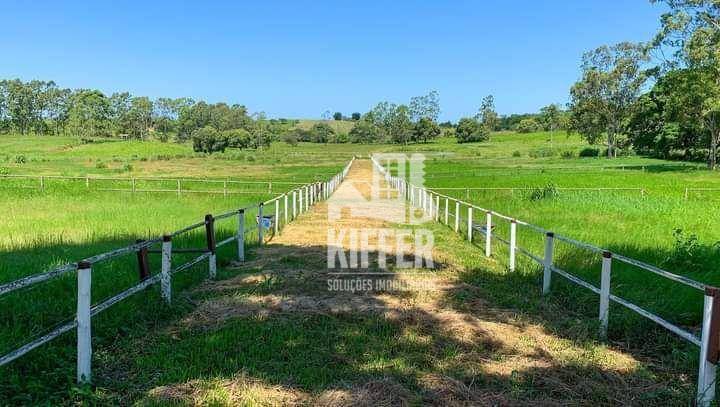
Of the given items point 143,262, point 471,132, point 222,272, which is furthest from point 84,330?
point 471,132

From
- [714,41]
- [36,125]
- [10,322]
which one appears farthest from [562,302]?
[36,125]

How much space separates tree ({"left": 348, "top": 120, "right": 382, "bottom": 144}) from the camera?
488 feet

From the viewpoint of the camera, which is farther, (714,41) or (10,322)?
(714,41)

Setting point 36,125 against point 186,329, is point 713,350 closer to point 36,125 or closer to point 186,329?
point 186,329

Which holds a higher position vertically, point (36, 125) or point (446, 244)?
point (36, 125)

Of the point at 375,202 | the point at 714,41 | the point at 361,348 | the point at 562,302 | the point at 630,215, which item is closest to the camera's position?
the point at 361,348

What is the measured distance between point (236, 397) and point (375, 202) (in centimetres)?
1793

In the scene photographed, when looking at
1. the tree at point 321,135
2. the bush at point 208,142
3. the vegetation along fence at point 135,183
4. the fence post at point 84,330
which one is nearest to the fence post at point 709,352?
the fence post at point 84,330

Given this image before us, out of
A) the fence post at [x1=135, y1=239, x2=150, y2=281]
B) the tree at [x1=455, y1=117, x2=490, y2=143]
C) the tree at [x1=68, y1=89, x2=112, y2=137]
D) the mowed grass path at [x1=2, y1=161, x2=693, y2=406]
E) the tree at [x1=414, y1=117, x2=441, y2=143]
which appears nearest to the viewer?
the mowed grass path at [x1=2, y1=161, x2=693, y2=406]

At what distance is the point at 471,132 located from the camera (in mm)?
131875

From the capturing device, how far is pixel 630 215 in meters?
15.2

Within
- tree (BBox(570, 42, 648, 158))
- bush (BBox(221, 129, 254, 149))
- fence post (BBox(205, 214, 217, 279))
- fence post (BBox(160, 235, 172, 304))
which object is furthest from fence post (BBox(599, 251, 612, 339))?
bush (BBox(221, 129, 254, 149))

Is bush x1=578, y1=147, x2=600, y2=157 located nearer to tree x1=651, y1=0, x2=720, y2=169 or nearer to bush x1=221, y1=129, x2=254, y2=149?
tree x1=651, y1=0, x2=720, y2=169

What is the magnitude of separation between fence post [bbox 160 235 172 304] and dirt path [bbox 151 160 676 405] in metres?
0.42
